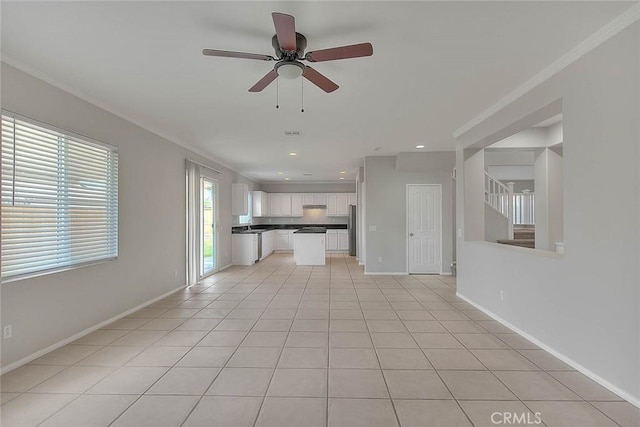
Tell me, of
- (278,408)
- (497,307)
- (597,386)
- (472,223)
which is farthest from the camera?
(472,223)

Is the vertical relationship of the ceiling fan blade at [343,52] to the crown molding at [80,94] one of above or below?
below

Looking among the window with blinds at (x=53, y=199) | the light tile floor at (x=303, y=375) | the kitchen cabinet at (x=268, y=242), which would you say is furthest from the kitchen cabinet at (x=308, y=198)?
the window with blinds at (x=53, y=199)

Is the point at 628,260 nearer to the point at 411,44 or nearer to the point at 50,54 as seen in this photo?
the point at 411,44

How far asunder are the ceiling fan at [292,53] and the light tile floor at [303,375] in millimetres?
2334

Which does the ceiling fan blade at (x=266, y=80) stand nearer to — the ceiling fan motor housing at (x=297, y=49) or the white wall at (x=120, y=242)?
the ceiling fan motor housing at (x=297, y=49)

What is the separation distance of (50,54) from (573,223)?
452 cm

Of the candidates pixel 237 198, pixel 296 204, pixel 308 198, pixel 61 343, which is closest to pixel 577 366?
pixel 61 343

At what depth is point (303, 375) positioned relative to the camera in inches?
93.4

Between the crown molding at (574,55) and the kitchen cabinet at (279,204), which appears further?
the kitchen cabinet at (279,204)

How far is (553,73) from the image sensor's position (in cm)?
260

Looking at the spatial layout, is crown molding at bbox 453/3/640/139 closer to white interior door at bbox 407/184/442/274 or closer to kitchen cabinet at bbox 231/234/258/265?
white interior door at bbox 407/184/442/274

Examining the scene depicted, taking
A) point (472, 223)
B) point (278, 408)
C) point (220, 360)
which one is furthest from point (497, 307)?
point (220, 360)

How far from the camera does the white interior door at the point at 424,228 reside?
648 cm

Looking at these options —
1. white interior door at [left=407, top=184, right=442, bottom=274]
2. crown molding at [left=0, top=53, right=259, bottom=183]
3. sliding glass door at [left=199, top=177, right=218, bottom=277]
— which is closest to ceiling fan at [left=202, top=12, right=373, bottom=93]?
crown molding at [left=0, top=53, right=259, bottom=183]
